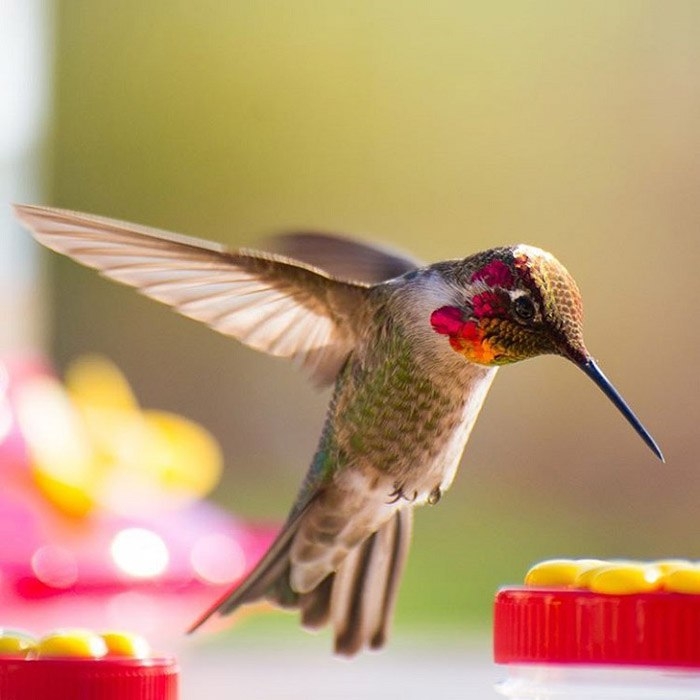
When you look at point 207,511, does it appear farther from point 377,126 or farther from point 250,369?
point 377,126

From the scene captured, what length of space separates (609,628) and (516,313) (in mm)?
342

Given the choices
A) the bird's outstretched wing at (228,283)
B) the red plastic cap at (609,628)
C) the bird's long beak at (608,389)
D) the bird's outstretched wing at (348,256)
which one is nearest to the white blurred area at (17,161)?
the bird's outstretched wing at (348,256)

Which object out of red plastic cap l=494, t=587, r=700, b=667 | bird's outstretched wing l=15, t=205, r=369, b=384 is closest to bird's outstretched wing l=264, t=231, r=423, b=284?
bird's outstretched wing l=15, t=205, r=369, b=384

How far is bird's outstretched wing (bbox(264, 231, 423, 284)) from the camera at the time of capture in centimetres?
162

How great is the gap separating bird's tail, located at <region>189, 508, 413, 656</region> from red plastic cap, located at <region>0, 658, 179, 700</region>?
0.49 metres

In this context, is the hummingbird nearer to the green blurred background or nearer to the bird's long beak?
the bird's long beak

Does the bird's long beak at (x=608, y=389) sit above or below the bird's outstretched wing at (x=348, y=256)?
below

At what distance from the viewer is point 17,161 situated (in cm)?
365

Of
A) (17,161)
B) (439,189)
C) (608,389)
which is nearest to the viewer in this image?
(608,389)

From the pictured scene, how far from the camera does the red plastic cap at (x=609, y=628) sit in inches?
34.9

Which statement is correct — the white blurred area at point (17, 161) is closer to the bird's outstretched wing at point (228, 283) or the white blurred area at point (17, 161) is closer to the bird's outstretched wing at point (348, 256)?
the bird's outstretched wing at point (348, 256)

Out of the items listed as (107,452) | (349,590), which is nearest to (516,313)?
(349,590)

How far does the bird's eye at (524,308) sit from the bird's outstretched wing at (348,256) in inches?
18.5

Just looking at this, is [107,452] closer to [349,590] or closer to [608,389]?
[349,590]
